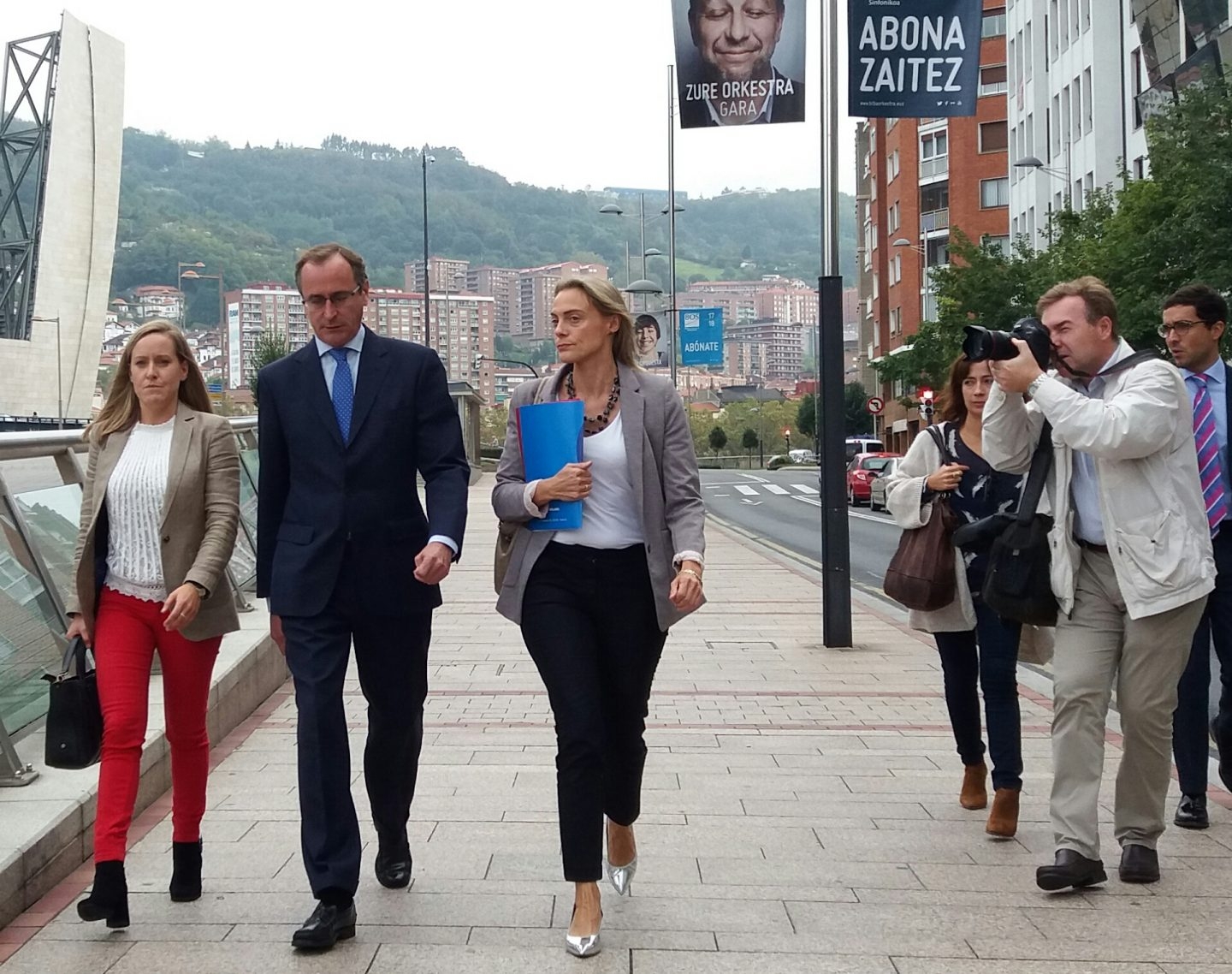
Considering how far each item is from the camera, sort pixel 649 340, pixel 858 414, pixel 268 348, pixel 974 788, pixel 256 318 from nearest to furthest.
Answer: pixel 974 788
pixel 649 340
pixel 268 348
pixel 858 414
pixel 256 318

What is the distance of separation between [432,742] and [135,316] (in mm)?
124989

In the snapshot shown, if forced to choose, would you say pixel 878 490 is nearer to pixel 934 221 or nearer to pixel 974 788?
pixel 974 788

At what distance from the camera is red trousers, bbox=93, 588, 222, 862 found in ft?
15.6

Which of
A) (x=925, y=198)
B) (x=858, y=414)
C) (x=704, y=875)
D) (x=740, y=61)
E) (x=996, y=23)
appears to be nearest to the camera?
(x=704, y=875)

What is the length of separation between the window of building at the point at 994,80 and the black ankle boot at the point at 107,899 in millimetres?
75949

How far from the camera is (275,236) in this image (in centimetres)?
13300

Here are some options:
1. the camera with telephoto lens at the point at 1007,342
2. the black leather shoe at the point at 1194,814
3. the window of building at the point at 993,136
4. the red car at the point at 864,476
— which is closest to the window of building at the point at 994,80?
the window of building at the point at 993,136

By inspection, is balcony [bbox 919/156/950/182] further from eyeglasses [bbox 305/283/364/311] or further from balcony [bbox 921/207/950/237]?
eyeglasses [bbox 305/283/364/311]

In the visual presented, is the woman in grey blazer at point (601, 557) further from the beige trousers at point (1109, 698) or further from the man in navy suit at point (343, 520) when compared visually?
the beige trousers at point (1109, 698)

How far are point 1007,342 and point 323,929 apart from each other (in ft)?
8.42

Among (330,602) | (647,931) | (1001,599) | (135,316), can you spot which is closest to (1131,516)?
(1001,599)

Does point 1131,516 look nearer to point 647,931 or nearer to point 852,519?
point 647,931

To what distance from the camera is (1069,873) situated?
5012 mm

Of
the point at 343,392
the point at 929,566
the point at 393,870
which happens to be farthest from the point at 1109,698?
the point at 343,392
